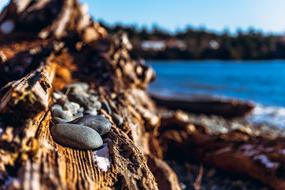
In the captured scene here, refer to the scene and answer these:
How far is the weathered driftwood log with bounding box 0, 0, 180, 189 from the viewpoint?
3.55 m

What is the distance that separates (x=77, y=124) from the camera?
4.63 meters

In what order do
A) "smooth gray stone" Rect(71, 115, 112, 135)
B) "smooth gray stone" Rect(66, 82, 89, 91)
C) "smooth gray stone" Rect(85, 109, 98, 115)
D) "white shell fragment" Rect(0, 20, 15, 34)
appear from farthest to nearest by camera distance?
"white shell fragment" Rect(0, 20, 15, 34)
"smooth gray stone" Rect(66, 82, 89, 91)
"smooth gray stone" Rect(85, 109, 98, 115)
"smooth gray stone" Rect(71, 115, 112, 135)

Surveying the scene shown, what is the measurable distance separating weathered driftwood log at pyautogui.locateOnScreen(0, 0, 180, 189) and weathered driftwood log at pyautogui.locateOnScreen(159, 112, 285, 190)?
1.06m

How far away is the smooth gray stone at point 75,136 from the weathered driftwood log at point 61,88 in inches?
2.4

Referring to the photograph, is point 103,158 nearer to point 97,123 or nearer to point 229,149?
point 97,123

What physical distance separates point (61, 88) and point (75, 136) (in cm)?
341

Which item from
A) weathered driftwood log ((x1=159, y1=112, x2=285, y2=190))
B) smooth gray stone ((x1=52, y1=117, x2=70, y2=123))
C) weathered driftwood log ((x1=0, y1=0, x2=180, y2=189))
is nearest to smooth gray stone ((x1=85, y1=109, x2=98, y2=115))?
weathered driftwood log ((x1=0, y1=0, x2=180, y2=189))

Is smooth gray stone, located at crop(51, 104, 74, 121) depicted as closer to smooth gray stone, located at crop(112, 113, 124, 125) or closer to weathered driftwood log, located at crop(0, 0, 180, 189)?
weathered driftwood log, located at crop(0, 0, 180, 189)

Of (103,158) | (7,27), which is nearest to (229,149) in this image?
(103,158)

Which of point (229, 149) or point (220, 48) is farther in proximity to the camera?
point (220, 48)

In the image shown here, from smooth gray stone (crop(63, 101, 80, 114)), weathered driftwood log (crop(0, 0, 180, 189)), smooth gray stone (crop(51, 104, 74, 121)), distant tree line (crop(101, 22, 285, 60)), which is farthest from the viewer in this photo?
distant tree line (crop(101, 22, 285, 60))

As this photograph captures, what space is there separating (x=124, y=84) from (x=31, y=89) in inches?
237

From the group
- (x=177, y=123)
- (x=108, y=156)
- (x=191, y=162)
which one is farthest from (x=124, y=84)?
(x=108, y=156)

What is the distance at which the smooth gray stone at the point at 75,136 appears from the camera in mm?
4227
